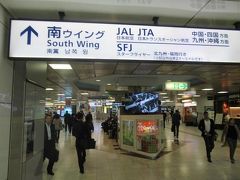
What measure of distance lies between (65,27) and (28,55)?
0.55 m

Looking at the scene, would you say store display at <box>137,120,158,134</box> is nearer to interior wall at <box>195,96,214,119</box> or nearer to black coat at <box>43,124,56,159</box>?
black coat at <box>43,124,56,159</box>

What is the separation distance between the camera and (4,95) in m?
3.46

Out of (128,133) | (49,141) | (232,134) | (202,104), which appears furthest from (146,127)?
(202,104)

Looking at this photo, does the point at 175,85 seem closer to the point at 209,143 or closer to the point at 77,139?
the point at 209,143

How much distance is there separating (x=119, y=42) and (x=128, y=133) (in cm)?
827

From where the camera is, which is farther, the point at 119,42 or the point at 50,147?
the point at 50,147

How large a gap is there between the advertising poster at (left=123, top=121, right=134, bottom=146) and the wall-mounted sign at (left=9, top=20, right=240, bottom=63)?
7.55 metres

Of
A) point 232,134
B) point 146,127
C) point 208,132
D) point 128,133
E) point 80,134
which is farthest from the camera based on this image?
point 128,133

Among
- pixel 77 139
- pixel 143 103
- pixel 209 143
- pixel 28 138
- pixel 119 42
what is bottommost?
pixel 209 143

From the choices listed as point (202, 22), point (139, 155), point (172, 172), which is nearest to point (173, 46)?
point (202, 22)

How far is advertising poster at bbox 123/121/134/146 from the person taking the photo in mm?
10984

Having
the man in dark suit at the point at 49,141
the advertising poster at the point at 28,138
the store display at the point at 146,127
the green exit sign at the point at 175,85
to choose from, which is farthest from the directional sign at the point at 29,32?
the green exit sign at the point at 175,85

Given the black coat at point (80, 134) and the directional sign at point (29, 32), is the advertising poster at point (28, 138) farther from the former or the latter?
the black coat at point (80, 134)

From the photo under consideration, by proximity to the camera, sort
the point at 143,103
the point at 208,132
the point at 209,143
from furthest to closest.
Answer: the point at 143,103 < the point at 209,143 < the point at 208,132
